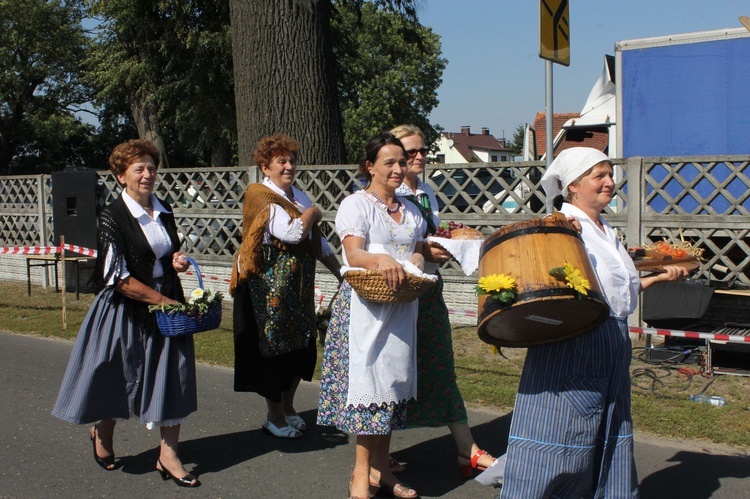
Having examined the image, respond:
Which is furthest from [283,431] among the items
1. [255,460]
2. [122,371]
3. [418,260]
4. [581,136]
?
[581,136]

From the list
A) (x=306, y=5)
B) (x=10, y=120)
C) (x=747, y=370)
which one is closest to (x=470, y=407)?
(x=747, y=370)

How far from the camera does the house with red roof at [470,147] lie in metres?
100

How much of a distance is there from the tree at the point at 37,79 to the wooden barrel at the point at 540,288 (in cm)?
4114

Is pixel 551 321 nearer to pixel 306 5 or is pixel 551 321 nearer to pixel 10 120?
pixel 306 5

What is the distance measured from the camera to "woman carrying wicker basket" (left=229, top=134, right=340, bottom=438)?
4.92 meters

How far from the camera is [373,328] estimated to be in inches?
150

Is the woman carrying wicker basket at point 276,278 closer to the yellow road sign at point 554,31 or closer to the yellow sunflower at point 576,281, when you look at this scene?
the yellow sunflower at point 576,281

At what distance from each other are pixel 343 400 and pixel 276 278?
1.28 meters

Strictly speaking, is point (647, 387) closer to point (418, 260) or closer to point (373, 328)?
point (418, 260)

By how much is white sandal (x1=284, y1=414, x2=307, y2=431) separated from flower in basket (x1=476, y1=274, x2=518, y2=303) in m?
2.61

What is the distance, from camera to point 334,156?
33.8 ft

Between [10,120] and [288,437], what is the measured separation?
137 feet

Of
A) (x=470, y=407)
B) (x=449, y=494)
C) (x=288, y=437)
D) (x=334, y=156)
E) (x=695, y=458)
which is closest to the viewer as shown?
(x=449, y=494)

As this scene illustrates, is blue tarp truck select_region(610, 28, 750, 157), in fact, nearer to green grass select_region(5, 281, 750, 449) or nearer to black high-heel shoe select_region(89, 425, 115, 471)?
green grass select_region(5, 281, 750, 449)
